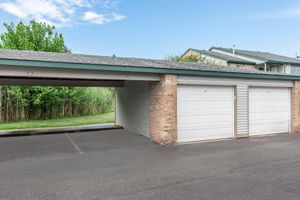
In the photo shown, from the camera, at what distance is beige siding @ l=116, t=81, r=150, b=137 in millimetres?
10281

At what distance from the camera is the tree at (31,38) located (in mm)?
20344

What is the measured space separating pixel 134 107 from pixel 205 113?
3.59 metres

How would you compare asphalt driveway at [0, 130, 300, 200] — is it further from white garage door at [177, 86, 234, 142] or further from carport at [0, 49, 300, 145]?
carport at [0, 49, 300, 145]

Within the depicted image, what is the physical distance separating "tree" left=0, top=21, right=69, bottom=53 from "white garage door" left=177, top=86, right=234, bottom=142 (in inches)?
643

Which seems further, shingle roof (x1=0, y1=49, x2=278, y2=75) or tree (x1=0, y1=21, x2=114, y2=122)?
tree (x1=0, y1=21, x2=114, y2=122)

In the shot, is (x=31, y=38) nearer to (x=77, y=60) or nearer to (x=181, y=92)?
(x=77, y=60)

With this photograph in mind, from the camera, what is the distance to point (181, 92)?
29.3 ft

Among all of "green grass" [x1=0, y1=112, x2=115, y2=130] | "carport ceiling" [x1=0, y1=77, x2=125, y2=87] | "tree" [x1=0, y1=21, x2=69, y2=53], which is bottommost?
"green grass" [x1=0, y1=112, x2=115, y2=130]

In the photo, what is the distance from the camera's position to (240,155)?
7.04m

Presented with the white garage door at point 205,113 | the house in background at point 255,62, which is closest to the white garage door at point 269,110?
the white garage door at point 205,113

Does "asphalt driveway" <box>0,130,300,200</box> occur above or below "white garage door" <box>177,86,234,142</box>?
below

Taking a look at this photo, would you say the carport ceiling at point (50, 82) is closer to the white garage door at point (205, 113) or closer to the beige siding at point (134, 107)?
the beige siding at point (134, 107)

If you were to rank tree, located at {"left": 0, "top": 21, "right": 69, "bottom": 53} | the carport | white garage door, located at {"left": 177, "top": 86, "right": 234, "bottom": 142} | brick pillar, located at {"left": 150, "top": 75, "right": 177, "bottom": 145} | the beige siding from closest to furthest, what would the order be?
the carport, brick pillar, located at {"left": 150, "top": 75, "right": 177, "bottom": 145}, white garage door, located at {"left": 177, "top": 86, "right": 234, "bottom": 142}, the beige siding, tree, located at {"left": 0, "top": 21, "right": 69, "bottom": 53}

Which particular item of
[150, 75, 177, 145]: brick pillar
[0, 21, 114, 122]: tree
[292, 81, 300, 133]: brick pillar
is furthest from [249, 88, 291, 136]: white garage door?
[0, 21, 114, 122]: tree
